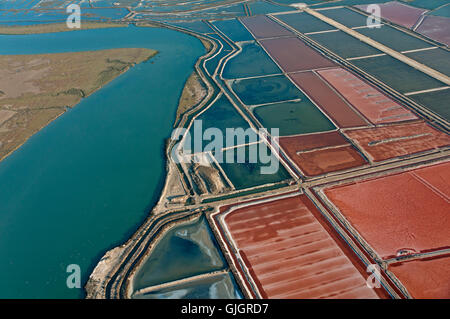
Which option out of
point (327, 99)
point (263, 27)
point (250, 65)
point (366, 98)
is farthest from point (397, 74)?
point (263, 27)

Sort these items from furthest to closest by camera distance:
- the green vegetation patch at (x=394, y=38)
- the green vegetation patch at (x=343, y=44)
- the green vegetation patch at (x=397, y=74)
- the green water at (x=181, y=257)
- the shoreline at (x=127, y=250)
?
the green vegetation patch at (x=394, y=38) < the green vegetation patch at (x=343, y=44) < the green vegetation patch at (x=397, y=74) < the green water at (x=181, y=257) < the shoreline at (x=127, y=250)

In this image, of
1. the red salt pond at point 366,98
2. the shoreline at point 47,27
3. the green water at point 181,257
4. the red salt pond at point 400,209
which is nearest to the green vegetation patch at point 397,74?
the red salt pond at point 366,98

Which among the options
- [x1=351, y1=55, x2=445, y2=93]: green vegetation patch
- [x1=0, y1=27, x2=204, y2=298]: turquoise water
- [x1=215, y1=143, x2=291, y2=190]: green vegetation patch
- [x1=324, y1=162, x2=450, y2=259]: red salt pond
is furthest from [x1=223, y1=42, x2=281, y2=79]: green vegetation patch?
[x1=324, y1=162, x2=450, y2=259]: red salt pond

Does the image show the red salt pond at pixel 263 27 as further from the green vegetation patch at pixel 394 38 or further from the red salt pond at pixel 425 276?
the red salt pond at pixel 425 276

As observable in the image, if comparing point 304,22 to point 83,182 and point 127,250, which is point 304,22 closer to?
point 83,182
